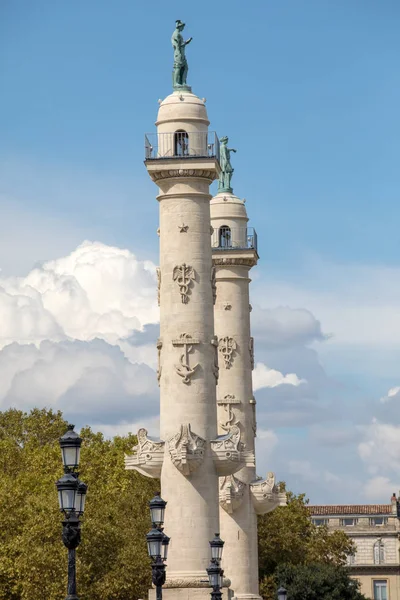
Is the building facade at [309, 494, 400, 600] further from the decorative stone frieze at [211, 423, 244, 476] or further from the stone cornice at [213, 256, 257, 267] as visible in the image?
the decorative stone frieze at [211, 423, 244, 476]

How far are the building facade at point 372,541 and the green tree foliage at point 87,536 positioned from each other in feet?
201

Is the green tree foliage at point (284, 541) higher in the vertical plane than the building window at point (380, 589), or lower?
lower

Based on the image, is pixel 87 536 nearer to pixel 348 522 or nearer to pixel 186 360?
pixel 186 360

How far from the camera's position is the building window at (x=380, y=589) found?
12812 centimetres

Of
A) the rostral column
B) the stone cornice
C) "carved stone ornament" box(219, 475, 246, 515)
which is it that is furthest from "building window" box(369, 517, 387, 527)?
the rostral column

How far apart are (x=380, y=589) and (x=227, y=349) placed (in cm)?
6998

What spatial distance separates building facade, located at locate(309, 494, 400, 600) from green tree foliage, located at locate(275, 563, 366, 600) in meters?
48.3

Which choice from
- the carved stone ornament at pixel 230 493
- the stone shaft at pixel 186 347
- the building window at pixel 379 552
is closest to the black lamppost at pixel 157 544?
the stone shaft at pixel 186 347

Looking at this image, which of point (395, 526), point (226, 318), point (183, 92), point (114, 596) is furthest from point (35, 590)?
point (395, 526)

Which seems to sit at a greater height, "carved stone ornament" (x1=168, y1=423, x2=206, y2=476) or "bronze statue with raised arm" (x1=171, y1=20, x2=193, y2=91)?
"bronze statue with raised arm" (x1=171, y1=20, x2=193, y2=91)

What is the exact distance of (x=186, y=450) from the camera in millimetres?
48969

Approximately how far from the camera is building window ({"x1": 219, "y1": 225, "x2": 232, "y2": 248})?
223ft

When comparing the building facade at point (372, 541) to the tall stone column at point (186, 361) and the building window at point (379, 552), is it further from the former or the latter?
the tall stone column at point (186, 361)

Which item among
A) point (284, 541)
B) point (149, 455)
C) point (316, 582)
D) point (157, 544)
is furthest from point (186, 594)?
point (316, 582)
